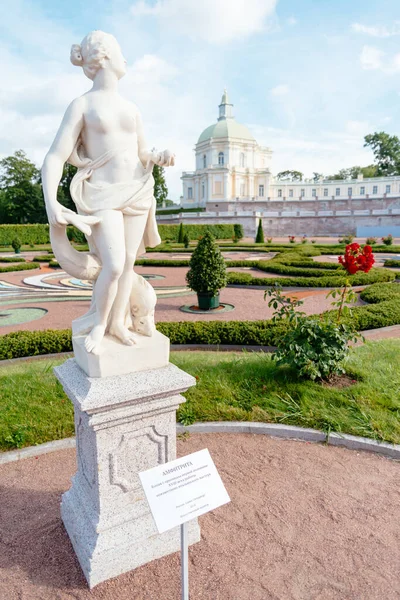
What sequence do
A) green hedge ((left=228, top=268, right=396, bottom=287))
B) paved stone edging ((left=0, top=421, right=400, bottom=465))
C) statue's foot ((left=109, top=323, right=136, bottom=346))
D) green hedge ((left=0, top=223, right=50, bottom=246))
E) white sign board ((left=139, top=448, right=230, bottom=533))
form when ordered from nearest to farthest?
1. white sign board ((left=139, top=448, right=230, bottom=533))
2. statue's foot ((left=109, top=323, right=136, bottom=346))
3. paved stone edging ((left=0, top=421, right=400, bottom=465))
4. green hedge ((left=228, top=268, right=396, bottom=287))
5. green hedge ((left=0, top=223, right=50, bottom=246))

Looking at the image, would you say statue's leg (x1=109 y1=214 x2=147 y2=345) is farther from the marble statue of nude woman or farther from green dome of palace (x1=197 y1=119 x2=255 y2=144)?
green dome of palace (x1=197 y1=119 x2=255 y2=144)

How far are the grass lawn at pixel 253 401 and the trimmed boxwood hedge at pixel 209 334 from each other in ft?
3.03

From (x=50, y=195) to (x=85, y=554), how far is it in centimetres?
221

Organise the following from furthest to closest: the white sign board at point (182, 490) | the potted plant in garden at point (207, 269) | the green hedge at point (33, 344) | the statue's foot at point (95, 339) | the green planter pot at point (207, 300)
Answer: the green planter pot at point (207, 300) < the potted plant in garden at point (207, 269) < the green hedge at point (33, 344) < the statue's foot at point (95, 339) < the white sign board at point (182, 490)

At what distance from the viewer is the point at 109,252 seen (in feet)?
8.32

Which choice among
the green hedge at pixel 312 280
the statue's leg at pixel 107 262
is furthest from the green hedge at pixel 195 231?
the statue's leg at pixel 107 262

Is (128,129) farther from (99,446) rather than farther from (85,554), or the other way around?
(85,554)

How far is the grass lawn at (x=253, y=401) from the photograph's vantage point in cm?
412

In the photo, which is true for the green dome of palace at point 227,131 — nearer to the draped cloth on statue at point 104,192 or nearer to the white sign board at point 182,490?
the draped cloth on statue at point 104,192

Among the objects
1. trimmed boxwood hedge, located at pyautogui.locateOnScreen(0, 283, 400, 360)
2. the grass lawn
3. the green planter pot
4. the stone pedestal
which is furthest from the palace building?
the stone pedestal

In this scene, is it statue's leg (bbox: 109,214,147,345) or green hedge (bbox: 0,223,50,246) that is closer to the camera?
statue's leg (bbox: 109,214,147,345)

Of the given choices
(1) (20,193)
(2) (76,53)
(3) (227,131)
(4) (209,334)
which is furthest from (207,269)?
(3) (227,131)

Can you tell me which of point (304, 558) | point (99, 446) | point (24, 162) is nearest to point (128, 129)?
point (99, 446)

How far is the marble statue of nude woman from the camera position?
2.51 metres
